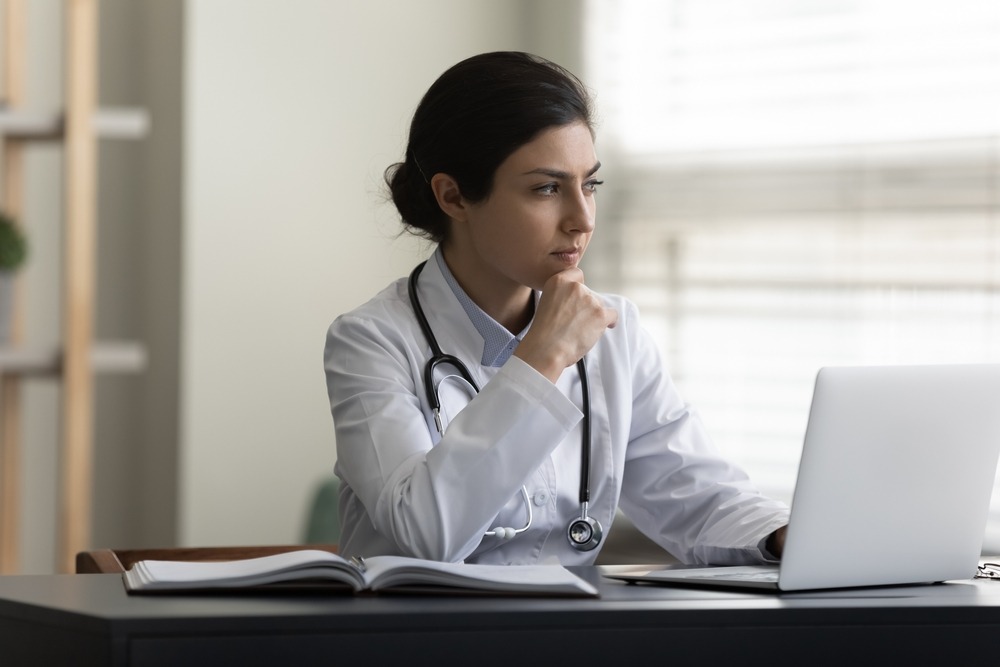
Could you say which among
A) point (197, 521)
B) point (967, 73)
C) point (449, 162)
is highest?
point (967, 73)

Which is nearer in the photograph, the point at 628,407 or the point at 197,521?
the point at 628,407

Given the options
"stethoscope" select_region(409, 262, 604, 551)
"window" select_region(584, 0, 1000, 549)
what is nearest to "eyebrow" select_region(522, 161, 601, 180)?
"stethoscope" select_region(409, 262, 604, 551)

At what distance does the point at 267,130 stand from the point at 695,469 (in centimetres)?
163

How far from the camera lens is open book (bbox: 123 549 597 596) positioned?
1.04 m

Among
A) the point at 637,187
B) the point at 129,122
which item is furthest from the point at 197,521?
the point at 637,187

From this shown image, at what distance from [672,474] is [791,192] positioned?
1321mm

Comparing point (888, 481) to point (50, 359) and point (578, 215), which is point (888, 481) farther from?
point (50, 359)

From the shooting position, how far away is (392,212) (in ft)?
10.4

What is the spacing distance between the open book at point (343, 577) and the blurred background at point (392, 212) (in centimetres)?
172

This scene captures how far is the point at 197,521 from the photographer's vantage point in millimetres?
2908

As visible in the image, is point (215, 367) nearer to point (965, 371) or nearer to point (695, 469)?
point (695, 469)

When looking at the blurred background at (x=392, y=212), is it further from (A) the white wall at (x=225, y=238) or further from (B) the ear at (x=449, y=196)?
(B) the ear at (x=449, y=196)

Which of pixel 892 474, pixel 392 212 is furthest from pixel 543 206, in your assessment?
pixel 392 212

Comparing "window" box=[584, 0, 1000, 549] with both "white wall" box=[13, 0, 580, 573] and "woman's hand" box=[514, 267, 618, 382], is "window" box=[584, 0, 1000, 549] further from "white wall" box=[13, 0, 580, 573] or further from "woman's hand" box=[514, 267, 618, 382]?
"woman's hand" box=[514, 267, 618, 382]
